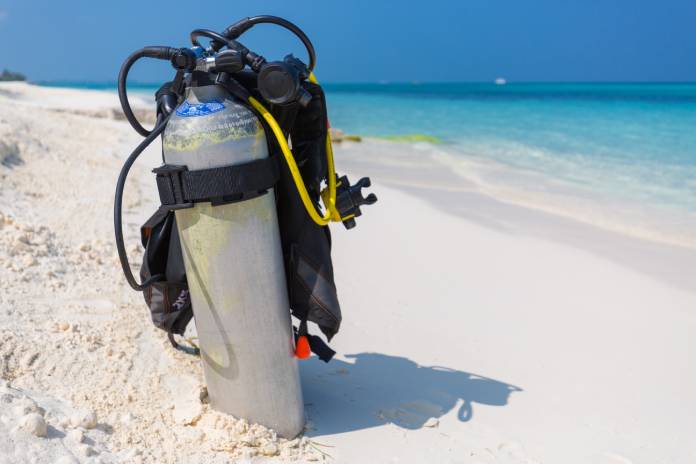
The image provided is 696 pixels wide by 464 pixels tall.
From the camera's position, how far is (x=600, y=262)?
5.38m

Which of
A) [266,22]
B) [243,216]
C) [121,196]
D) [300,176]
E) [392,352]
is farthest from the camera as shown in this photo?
[392,352]

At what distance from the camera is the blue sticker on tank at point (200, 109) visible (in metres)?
2.05

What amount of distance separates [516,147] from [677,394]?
12.9 meters

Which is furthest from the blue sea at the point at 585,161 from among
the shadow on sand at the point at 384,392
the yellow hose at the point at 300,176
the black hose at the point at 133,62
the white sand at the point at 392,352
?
the black hose at the point at 133,62

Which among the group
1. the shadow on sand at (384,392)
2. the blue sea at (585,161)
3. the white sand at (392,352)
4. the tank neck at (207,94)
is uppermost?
the tank neck at (207,94)

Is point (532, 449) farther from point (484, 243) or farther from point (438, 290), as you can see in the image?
A: point (484, 243)

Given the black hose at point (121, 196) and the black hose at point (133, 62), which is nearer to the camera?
the black hose at point (121, 196)

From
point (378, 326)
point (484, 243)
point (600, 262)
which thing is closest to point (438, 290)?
point (378, 326)

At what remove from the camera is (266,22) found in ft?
7.76

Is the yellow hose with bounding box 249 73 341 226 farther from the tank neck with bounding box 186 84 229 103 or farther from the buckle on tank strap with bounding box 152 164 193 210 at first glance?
the buckle on tank strap with bounding box 152 164 193 210

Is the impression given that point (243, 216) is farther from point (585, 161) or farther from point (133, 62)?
point (585, 161)

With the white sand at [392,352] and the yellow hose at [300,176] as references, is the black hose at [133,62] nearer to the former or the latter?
the yellow hose at [300,176]

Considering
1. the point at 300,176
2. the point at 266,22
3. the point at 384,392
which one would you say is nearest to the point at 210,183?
the point at 300,176

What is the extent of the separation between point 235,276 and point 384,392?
1.15 meters
